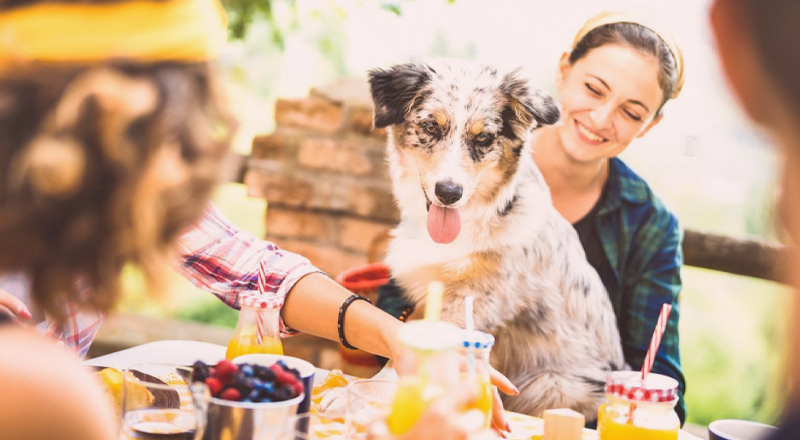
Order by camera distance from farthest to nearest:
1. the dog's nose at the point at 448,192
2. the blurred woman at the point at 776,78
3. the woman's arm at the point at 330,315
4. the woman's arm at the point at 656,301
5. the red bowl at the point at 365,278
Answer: the red bowl at the point at 365,278 → the woman's arm at the point at 656,301 → the dog's nose at the point at 448,192 → the woman's arm at the point at 330,315 → the blurred woman at the point at 776,78

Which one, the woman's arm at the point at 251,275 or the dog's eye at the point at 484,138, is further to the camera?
the dog's eye at the point at 484,138

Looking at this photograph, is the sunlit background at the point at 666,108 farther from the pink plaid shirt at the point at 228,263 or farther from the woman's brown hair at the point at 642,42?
the pink plaid shirt at the point at 228,263

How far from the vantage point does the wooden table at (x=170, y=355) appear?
164 centimetres

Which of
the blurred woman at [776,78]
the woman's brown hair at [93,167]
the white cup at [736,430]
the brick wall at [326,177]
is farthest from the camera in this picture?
the brick wall at [326,177]

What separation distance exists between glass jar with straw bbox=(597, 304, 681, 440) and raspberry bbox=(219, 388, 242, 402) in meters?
0.71

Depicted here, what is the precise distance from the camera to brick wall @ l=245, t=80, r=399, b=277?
2969 mm

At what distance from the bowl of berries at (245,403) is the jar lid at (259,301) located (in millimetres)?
245

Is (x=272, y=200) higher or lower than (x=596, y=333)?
higher

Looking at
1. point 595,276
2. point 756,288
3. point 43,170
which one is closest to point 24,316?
point 43,170

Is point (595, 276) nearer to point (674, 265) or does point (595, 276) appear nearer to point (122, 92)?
point (674, 265)

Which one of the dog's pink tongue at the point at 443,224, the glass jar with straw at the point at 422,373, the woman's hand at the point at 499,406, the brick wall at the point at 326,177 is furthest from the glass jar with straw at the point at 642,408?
the brick wall at the point at 326,177

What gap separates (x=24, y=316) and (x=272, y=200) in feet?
5.85

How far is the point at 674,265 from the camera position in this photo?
7.01ft

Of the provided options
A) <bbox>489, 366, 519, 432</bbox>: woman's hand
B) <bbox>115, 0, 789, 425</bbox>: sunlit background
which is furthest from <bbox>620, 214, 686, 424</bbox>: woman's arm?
<bbox>489, 366, 519, 432</bbox>: woman's hand
